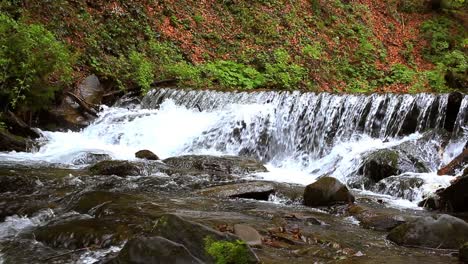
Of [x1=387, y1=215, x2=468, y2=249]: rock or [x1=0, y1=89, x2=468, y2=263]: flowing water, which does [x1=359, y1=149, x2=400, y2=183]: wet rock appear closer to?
[x1=0, y1=89, x2=468, y2=263]: flowing water

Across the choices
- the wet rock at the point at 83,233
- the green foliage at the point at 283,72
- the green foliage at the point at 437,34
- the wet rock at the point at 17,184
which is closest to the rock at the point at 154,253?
the wet rock at the point at 83,233

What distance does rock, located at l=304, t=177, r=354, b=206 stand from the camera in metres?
7.40

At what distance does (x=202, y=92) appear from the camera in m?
14.4

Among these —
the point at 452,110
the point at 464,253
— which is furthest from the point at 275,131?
the point at 464,253

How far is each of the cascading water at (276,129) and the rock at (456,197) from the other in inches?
113

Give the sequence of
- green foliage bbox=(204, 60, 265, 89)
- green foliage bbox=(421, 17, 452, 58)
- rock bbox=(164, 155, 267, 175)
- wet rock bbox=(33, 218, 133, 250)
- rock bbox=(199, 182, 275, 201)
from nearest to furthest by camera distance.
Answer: wet rock bbox=(33, 218, 133, 250)
rock bbox=(199, 182, 275, 201)
rock bbox=(164, 155, 267, 175)
green foliage bbox=(204, 60, 265, 89)
green foliage bbox=(421, 17, 452, 58)

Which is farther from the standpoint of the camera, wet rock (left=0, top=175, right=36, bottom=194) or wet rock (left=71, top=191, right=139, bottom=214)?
wet rock (left=0, top=175, right=36, bottom=194)

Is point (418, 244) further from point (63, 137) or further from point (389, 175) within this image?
point (63, 137)

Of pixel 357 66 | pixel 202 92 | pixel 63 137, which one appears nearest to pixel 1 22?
pixel 63 137

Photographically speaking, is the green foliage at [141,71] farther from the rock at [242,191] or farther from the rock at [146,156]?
the rock at [242,191]

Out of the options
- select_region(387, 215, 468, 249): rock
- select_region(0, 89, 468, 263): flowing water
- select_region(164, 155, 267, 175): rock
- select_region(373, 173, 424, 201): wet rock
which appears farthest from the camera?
select_region(0, 89, 468, 263): flowing water

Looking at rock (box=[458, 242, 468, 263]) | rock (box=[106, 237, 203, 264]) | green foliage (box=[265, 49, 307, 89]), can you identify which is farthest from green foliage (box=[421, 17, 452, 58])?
rock (box=[106, 237, 203, 264])

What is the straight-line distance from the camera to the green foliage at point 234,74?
1672 centimetres

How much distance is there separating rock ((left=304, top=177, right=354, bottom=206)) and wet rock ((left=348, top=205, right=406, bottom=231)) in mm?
560
